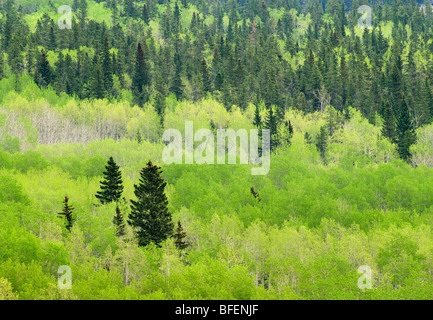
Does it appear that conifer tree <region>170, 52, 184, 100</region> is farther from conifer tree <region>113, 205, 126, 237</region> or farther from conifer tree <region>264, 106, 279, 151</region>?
conifer tree <region>113, 205, 126, 237</region>

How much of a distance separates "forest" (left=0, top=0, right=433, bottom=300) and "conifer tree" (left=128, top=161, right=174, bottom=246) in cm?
20

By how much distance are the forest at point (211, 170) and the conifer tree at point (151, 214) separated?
20 cm

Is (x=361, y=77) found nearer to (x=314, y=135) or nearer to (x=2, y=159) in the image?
(x=314, y=135)

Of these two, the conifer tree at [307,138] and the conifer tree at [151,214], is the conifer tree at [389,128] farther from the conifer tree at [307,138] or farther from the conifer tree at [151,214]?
the conifer tree at [151,214]

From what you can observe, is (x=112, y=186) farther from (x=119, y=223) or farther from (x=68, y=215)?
(x=68, y=215)

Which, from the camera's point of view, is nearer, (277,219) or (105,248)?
(105,248)

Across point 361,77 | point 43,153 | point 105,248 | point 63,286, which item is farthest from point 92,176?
point 361,77

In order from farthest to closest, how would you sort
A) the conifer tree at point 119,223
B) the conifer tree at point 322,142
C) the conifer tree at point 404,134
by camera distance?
1. the conifer tree at point 322,142
2. the conifer tree at point 404,134
3. the conifer tree at point 119,223

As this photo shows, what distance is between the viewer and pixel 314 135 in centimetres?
12875

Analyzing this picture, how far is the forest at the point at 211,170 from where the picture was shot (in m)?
52.8

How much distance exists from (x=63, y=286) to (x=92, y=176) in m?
48.1

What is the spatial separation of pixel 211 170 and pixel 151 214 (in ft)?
121

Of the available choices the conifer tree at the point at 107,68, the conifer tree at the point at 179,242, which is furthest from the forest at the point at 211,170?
the conifer tree at the point at 107,68

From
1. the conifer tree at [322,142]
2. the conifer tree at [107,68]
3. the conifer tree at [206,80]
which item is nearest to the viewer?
the conifer tree at [322,142]
